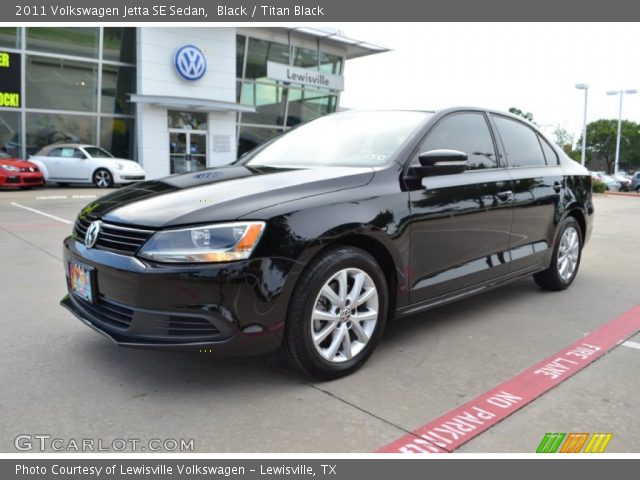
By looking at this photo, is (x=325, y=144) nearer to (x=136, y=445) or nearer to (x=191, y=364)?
(x=191, y=364)

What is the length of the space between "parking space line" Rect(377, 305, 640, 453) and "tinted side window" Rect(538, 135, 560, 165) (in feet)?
5.25

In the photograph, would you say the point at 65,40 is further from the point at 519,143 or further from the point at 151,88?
the point at 519,143

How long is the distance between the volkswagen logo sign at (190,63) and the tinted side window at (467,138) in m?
18.8

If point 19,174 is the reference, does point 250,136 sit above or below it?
above

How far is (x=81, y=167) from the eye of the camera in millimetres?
16938

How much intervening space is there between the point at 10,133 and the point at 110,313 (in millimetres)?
18435

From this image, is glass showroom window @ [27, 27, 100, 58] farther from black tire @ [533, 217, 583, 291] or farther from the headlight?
the headlight

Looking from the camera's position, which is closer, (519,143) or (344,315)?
(344,315)

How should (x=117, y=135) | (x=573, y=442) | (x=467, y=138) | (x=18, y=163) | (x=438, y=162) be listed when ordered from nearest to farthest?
(x=573, y=442) → (x=438, y=162) → (x=467, y=138) → (x=18, y=163) → (x=117, y=135)

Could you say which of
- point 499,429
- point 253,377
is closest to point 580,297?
point 499,429

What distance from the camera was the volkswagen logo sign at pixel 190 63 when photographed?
21031mm

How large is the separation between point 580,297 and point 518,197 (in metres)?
1.34

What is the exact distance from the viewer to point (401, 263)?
329 centimetres

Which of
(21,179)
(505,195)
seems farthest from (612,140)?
(505,195)
